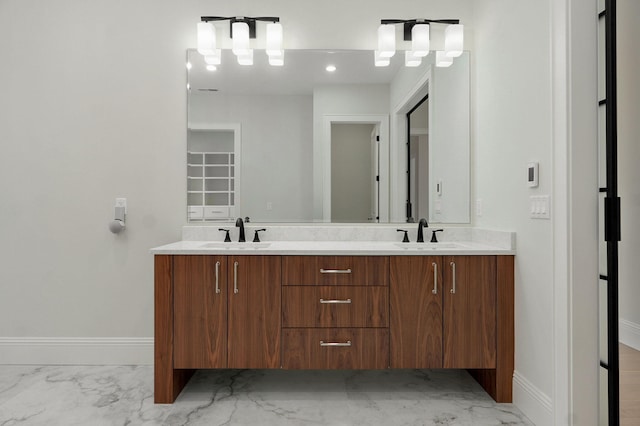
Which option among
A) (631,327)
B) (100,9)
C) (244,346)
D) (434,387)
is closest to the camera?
(631,327)

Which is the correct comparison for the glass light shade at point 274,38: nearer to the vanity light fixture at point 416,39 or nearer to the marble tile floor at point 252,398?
the vanity light fixture at point 416,39

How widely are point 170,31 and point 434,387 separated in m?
2.76

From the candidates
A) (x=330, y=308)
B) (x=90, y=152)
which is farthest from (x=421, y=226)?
(x=90, y=152)

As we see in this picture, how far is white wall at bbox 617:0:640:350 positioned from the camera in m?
1.54

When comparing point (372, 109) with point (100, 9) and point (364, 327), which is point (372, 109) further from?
point (100, 9)

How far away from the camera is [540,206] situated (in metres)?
1.82

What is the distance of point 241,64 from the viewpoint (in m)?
2.62

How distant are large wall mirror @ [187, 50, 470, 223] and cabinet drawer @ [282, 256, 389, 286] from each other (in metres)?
0.62

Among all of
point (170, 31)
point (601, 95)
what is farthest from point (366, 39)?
point (601, 95)

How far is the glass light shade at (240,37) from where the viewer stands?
8.30 ft

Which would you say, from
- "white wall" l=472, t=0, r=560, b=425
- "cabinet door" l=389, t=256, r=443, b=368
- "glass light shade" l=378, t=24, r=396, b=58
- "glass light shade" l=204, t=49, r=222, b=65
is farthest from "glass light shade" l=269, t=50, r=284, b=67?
"cabinet door" l=389, t=256, r=443, b=368

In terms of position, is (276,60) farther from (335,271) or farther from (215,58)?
(335,271)

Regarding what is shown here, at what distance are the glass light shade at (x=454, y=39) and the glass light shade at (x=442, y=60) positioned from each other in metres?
0.04

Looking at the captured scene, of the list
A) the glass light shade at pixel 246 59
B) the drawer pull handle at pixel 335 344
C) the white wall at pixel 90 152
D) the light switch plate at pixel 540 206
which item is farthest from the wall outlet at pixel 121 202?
the light switch plate at pixel 540 206
